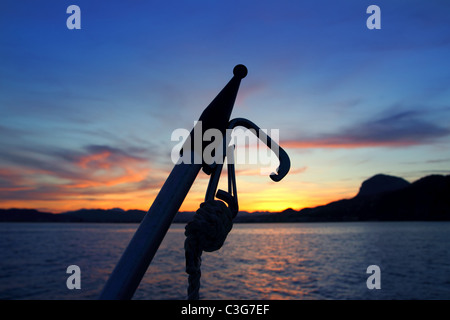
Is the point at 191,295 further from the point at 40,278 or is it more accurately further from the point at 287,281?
the point at 40,278

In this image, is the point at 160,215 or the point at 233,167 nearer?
the point at 160,215

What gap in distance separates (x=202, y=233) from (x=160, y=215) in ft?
1.31

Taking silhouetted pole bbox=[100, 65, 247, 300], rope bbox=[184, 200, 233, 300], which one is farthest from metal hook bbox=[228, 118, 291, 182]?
rope bbox=[184, 200, 233, 300]

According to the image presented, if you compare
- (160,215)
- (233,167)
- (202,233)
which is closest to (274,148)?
(233,167)

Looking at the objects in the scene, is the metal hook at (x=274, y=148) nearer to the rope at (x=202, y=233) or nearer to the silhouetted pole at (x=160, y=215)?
the silhouetted pole at (x=160, y=215)

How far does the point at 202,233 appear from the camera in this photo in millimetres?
1526

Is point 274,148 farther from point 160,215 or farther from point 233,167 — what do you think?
point 160,215

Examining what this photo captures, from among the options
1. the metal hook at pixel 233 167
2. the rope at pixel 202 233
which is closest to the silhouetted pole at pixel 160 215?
the metal hook at pixel 233 167

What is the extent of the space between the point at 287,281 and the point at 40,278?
93.9ft

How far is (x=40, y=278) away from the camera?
38.0 m

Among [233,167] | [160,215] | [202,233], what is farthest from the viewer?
[233,167]

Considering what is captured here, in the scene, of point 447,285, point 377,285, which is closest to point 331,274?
point 377,285

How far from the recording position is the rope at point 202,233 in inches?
58.6

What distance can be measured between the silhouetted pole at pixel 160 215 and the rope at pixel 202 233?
10.1 inches
